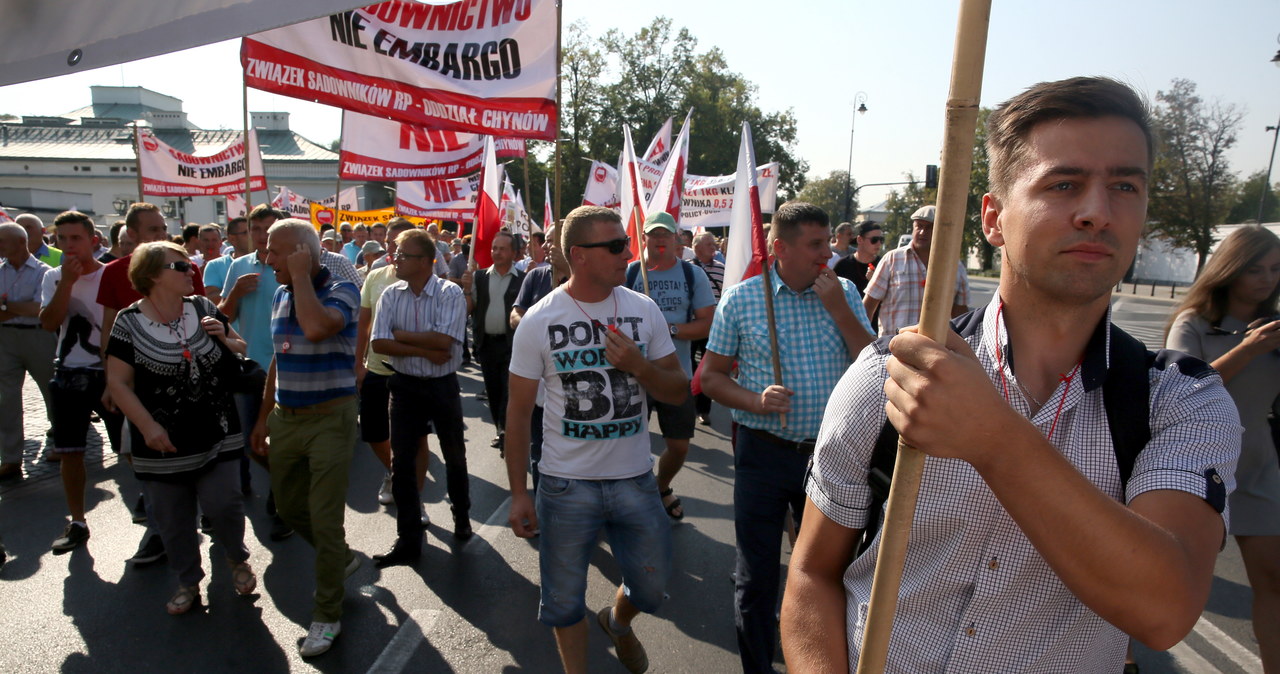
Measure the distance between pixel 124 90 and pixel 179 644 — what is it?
8138 cm

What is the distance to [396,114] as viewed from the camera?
4.88m

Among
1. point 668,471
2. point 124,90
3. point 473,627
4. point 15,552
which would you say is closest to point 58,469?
point 15,552

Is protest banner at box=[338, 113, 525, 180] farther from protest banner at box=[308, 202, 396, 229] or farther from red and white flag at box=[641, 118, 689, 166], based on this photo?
protest banner at box=[308, 202, 396, 229]

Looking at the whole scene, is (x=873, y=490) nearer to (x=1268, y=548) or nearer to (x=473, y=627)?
(x=1268, y=548)

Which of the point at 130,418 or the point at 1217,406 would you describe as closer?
the point at 1217,406

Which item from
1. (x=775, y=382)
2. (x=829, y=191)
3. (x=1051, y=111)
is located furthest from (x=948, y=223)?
(x=829, y=191)

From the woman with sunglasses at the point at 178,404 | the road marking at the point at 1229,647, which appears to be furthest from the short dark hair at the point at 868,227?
the woman with sunglasses at the point at 178,404

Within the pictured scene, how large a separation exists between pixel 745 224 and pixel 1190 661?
9.75 feet

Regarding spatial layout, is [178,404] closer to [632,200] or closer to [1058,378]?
[632,200]

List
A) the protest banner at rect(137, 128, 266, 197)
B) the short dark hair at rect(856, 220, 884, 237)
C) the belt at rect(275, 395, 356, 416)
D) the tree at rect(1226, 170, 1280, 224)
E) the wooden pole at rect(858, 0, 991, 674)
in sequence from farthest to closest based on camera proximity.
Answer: the tree at rect(1226, 170, 1280, 224) → the protest banner at rect(137, 128, 266, 197) → the short dark hair at rect(856, 220, 884, 237) → the belt at rect(275, 395, 356, 416) → the wooden pole at rect(858, 0, 991, 674)

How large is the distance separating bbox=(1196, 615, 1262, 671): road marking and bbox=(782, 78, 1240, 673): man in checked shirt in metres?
3.07

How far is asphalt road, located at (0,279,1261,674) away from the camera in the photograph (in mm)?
3590

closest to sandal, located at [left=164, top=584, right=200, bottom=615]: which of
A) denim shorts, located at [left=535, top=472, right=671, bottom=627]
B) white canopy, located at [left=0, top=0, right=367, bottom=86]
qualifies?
denim shorts, located at [left=535, top=472, right=671, bottom=627]

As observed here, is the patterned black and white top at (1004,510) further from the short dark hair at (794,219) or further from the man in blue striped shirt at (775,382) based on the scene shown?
the short dark hair at (794,219)
